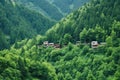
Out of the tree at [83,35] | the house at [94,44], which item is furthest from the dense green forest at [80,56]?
the house at [94,44]

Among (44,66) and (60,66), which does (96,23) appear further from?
(44,66)

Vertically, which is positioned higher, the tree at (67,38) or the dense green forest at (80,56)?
the tree at (67,38)

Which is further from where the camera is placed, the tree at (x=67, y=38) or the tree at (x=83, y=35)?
the tree at (x=67, y=38)

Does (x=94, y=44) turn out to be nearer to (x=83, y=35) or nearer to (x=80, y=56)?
(x=80, y=56)

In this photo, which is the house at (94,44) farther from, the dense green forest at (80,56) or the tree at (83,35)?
the tree at (83,35)

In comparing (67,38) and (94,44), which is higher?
(67,38)

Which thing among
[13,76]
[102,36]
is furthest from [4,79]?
[102,36]

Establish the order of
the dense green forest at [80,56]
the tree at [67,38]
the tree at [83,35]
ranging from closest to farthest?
the dense green forest at [80,56] < the tree at [83,35] < the tree at [67,38]

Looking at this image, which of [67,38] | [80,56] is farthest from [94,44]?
[67,38]
